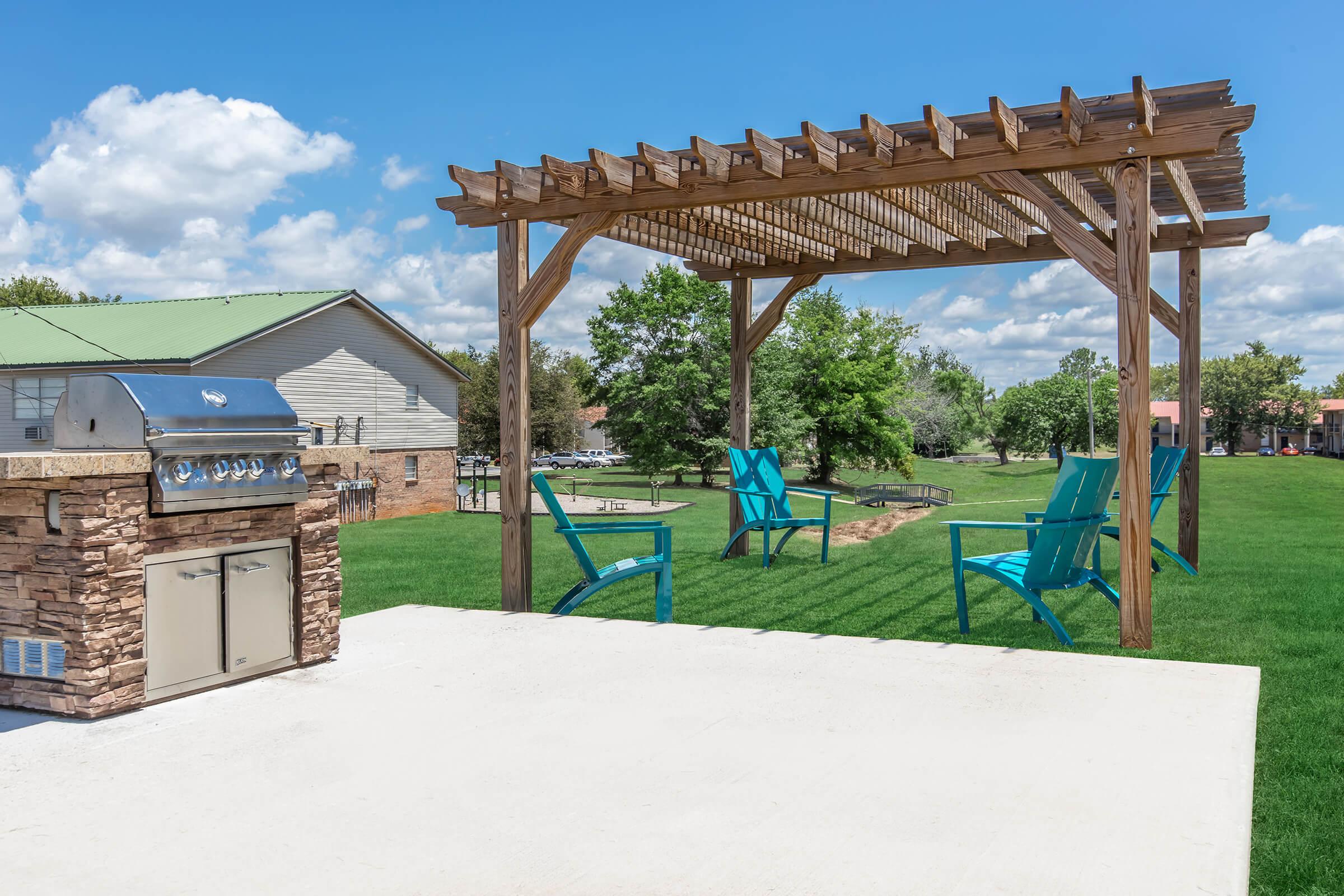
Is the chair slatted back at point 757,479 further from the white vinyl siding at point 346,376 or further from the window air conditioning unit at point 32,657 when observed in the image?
the white vinyl siding at point 346,376

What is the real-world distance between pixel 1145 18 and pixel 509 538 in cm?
741

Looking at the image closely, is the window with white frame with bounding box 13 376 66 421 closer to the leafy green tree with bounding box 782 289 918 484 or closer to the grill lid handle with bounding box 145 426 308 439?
the leafy green tree with bounding box 782 289 918 484

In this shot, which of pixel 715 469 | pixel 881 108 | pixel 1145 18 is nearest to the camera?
pixel 881 108

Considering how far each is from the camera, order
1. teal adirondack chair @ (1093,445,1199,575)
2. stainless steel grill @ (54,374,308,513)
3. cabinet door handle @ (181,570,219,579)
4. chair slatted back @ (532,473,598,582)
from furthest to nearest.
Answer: teal adirondack chair @ (1093,445,1199,575)
chair slatted back @ (532,473,598,582)
cabinet door handle @ (181,570,219,579)
stainless steel grill @ (54,374,308,513)

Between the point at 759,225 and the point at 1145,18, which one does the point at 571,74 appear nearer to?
the point at 759,225

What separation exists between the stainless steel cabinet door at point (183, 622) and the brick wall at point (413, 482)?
745 inches

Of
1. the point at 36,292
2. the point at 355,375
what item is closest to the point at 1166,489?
the point at 355,375

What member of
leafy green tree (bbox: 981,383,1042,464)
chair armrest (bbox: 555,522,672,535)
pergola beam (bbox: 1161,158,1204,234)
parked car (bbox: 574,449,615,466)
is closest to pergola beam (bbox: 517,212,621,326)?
chair armrest (bbox: 555,522,672,535)

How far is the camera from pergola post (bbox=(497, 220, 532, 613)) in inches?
257

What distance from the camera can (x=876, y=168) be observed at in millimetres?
5883

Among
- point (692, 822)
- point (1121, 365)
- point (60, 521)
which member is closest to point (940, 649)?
point (1121, 365)

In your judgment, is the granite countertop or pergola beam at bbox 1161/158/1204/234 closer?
the granite countertop

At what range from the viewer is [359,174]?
17422 millimetres

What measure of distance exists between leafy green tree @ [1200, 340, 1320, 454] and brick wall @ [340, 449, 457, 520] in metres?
52.3
